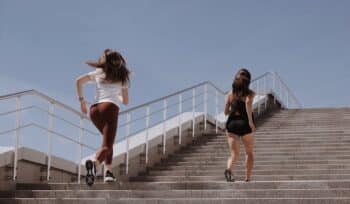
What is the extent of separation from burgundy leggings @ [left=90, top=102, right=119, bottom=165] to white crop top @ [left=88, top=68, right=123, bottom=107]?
2.6 inches

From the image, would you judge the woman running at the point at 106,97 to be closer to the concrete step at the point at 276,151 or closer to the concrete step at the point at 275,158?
the concrete step at the point at 275,158

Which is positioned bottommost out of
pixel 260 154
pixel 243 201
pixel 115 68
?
pixel 243 201

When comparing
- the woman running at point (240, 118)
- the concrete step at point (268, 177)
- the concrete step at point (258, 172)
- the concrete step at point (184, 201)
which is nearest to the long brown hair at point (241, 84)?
the woman running at point (240, 118)

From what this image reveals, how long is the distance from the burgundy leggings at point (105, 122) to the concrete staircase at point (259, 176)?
0.46m

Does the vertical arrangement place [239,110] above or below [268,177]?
above

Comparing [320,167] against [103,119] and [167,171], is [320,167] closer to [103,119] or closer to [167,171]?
[167,171]

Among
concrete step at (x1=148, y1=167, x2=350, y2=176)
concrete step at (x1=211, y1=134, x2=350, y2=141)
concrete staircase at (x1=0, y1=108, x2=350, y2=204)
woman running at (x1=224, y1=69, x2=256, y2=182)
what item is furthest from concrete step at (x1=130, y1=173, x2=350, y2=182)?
concrete step at (x1=211, y1=134, x2=350, y2=141)

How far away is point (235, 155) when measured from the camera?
8477 millimetres

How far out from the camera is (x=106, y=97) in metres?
7.80

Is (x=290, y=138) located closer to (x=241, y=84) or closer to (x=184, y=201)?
(x=241, y=84)

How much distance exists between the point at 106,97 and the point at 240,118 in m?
1.79

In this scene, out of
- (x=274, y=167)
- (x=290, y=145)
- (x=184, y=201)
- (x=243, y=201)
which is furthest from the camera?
(x=290, y=145)

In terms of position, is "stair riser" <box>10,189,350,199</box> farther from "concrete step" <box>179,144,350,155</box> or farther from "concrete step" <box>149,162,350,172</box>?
"concrete step" <box>179,144,350,155</box>

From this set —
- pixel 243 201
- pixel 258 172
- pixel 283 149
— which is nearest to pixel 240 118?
pixel 243 201
